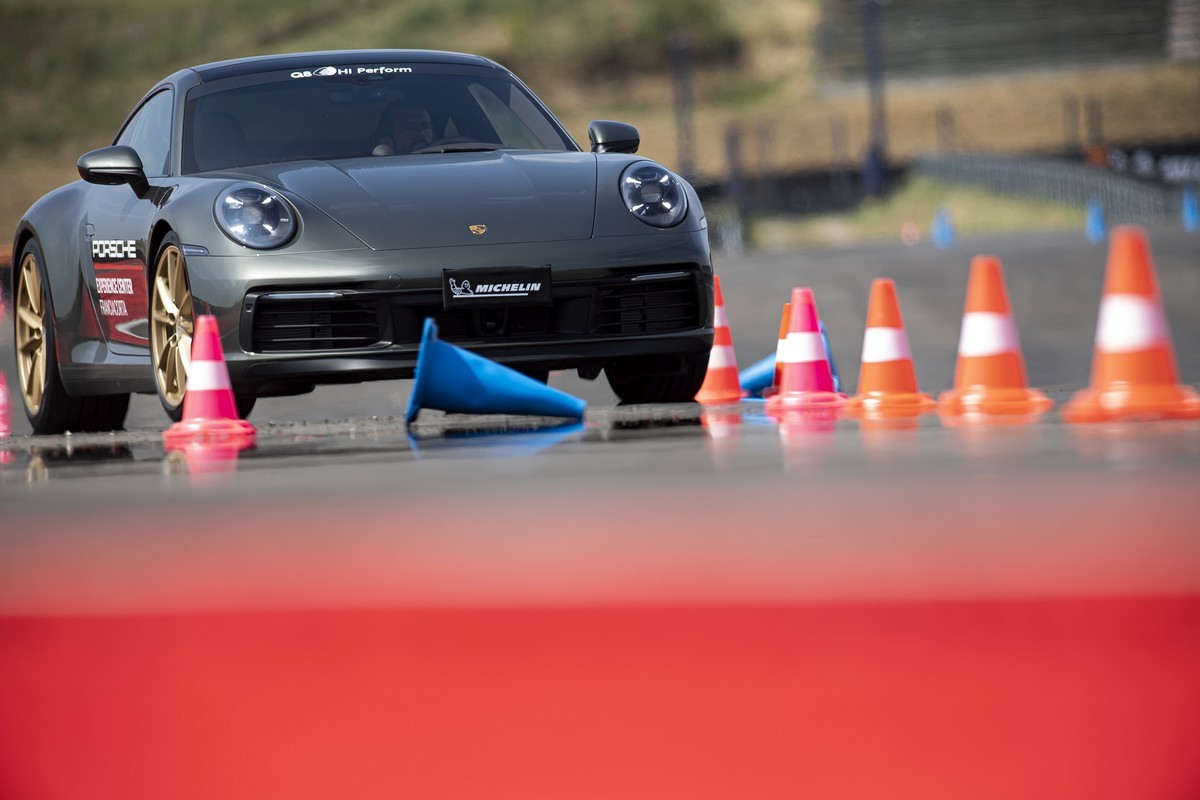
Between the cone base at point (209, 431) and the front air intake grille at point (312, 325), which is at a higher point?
the front air intake grille at point (312, 325)

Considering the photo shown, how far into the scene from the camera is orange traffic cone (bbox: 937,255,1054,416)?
6.31m

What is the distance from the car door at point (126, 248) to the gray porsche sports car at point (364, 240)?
0.01 metres

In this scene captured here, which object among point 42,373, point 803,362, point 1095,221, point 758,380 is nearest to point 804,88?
point 1095,221

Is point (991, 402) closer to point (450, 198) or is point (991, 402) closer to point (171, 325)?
point (450, 198)

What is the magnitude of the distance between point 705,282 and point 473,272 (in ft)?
3.15

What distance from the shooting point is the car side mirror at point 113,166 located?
291 inches

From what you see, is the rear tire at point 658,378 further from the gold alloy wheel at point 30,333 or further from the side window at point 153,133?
the gold alloy wheel at point 30,333

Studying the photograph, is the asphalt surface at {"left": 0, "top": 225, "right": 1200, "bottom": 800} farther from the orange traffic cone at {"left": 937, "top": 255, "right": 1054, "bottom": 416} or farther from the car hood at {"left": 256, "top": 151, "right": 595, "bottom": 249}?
the car hood at {"left": 256, "top": 151, "right": 595, "bottom": 249}

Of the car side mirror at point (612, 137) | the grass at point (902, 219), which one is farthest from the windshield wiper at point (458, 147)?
the grass at point (902, 219)

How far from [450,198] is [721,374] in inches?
89.6

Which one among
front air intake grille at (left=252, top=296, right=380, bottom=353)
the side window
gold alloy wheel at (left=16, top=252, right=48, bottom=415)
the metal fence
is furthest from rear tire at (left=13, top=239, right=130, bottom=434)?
the metal fence

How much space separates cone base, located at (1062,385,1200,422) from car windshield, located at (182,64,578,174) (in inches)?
124

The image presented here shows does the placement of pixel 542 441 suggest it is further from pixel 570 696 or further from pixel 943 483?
pixel 570 696

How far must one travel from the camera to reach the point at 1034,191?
3984cm
